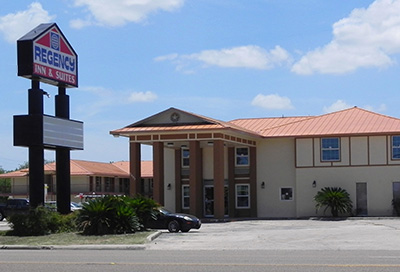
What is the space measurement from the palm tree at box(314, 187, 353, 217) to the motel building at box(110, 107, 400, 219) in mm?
604

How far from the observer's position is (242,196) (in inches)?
1834

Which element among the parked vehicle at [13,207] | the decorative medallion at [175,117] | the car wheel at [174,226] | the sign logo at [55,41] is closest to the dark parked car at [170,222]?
the car wheel at [174,226]

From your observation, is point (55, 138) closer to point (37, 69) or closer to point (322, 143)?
point (37, 69)

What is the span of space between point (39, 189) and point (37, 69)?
5.10 metres

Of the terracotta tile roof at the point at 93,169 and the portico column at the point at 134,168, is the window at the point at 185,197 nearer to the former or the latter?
the portico column at the point at 134,168

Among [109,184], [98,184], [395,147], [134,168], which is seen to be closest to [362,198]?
[395,147]

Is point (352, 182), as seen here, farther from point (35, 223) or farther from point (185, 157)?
point (35, 223)

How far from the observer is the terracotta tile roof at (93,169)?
2870 inches

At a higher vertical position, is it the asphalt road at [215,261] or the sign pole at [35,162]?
the sign pole at [35,162]

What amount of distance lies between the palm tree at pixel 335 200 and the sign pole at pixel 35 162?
19.7m

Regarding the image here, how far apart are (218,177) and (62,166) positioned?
12077 mm

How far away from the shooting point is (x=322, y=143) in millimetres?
44594

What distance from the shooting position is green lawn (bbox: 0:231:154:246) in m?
24.8

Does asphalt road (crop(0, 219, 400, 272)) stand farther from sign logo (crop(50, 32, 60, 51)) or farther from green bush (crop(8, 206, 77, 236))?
sign logo (crop(50, 32, 60, 51))
